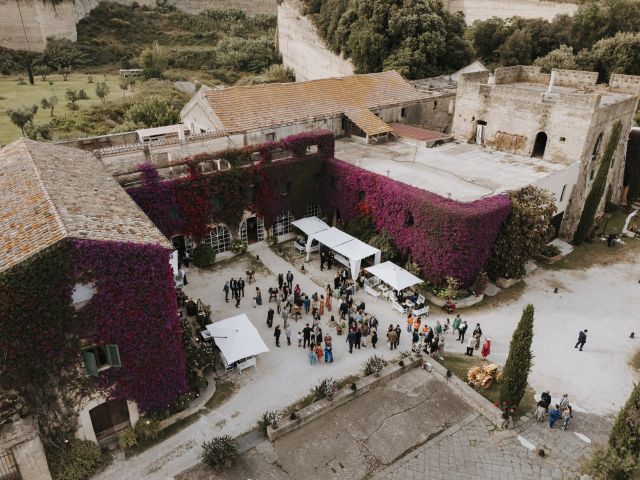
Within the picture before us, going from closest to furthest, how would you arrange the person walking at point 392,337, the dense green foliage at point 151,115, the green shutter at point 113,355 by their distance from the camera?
the green shutter at point 113,355, the person walking at point 392,337, the dense green foliage at point 151,115

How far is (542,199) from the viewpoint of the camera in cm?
2473

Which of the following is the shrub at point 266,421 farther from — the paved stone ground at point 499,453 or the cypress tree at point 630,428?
the cypress tree at point 630,428

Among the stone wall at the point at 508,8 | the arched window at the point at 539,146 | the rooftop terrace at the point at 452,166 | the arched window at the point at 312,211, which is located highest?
the stone wall at the point at 508,8

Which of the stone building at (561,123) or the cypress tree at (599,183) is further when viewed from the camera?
the cypress tree at (599,183)

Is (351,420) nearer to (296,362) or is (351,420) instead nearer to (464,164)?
(296,362)

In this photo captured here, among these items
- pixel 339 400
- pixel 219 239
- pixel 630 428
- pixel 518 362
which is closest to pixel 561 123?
pixel 518 362

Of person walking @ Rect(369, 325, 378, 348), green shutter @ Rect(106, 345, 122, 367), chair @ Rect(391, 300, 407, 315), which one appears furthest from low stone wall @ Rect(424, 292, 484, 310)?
green shutter @ Rect(106, 345, 122, 367)

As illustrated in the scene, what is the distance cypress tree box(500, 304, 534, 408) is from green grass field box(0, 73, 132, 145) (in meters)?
39.0

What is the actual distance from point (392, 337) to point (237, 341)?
21.7 ft

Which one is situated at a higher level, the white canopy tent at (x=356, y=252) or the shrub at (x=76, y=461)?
the white canopy tent at (x=356, y=252)

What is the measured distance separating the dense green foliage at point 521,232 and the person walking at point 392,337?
26.0ft

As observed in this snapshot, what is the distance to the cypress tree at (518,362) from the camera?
15.3 metres

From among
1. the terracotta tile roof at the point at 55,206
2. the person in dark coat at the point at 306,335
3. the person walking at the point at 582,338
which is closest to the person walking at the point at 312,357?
the person in dark coat at the point at 306,335

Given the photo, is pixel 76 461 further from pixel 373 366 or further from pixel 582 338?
pixel 582 338
